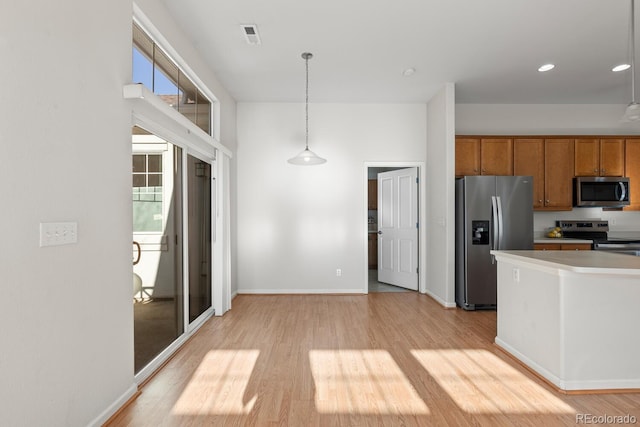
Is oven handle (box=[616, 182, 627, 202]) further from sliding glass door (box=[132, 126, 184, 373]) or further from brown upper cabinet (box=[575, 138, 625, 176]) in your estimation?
sliding glass door (box=[132, 126, 184, 373])

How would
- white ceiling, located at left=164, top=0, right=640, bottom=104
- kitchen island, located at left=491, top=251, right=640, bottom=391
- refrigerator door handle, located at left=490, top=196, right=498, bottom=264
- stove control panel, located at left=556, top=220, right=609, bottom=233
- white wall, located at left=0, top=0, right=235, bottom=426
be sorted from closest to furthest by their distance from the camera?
white wall, located at left=0, top=0, right=235, bottom=426 → kitchen island, located at left=491, top=251, right=640, bottom=391 → white ceiling, located at left=164, top=0, right=640, bottom=104 → refrigerator door handle, located at left=490, top=196, right=498, bottom=264 → stove control panel, located at left=556, top=220, right=609, bottom=233

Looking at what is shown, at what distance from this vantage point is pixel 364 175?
17.4ft

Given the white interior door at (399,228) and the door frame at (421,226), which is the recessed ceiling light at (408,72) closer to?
→ the door frame at (421,226)

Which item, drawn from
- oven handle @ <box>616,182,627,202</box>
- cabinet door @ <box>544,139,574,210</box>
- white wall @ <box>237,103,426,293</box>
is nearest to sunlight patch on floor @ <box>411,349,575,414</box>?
white wall @ <box>237,103,426,293</box>

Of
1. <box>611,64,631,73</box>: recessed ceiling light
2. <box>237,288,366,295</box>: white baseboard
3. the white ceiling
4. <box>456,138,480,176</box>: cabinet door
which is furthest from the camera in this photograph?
<box>237,288,366,295</box>: white baseboard

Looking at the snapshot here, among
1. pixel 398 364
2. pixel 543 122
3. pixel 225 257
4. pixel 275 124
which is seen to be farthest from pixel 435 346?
pixel 543 122

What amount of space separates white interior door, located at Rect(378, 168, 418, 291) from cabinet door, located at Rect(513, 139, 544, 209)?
142 centimetres

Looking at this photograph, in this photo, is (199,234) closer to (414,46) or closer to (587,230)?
(414,46)

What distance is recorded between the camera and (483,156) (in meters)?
4.89

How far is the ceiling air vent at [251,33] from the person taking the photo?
3.13 metres

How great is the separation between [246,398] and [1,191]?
1.80 metres

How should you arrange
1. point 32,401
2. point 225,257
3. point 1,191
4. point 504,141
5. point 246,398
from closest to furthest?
point 1,191, point 32,401, point 246,398, point 225,257, point 504,141

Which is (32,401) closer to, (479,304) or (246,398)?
(246,398)

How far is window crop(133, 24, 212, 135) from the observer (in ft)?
8.43
